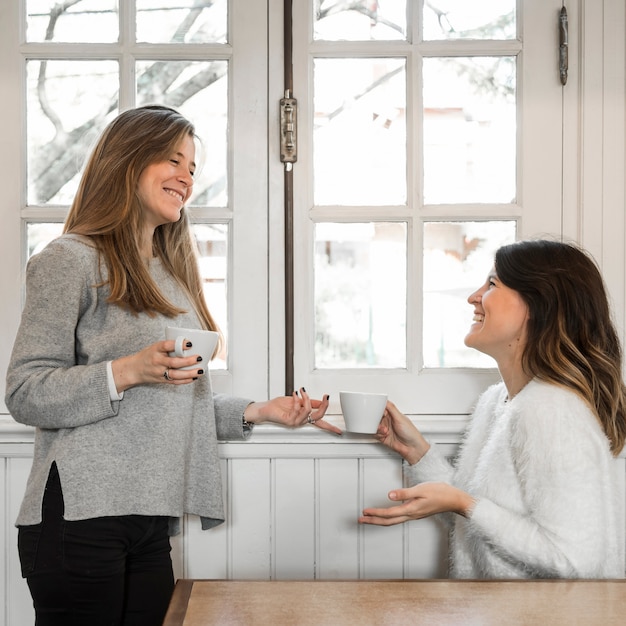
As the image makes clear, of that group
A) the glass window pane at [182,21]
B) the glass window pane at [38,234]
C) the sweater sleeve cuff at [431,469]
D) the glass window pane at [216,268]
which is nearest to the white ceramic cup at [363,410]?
the sweater sleeve cuff at [431,469]

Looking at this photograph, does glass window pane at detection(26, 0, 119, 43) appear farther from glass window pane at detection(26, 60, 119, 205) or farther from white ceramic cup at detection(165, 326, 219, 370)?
white ceramic cup at detection(165, 326, 219, 370)

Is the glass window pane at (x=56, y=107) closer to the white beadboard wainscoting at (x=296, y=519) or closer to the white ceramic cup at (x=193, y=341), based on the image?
the white beadboard wainscoting at (x=296, y=519)

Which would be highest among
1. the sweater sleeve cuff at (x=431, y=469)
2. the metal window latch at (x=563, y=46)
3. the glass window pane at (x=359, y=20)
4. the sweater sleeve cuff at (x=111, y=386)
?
the glass window pane at (x=359, y=20)

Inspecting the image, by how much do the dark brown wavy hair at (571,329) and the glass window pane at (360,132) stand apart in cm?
53

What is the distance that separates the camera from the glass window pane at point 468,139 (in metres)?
2.04

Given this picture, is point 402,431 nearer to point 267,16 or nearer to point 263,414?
point 263,414

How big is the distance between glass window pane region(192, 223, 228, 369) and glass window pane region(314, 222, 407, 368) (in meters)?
0.24

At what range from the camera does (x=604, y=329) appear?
5.20ft

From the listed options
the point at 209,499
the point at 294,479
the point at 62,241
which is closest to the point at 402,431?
the point at 294,479

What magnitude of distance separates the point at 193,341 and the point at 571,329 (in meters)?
0.77

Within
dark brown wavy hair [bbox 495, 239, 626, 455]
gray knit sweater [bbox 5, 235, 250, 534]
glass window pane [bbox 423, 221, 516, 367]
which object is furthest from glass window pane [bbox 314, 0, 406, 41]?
Result: gray knit sweater [bbox 5, 235, 250, 534]

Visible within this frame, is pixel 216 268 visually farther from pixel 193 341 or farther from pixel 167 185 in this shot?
pixel 193 341

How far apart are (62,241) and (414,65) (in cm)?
105

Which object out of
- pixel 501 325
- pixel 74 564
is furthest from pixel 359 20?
pixel 74 564
